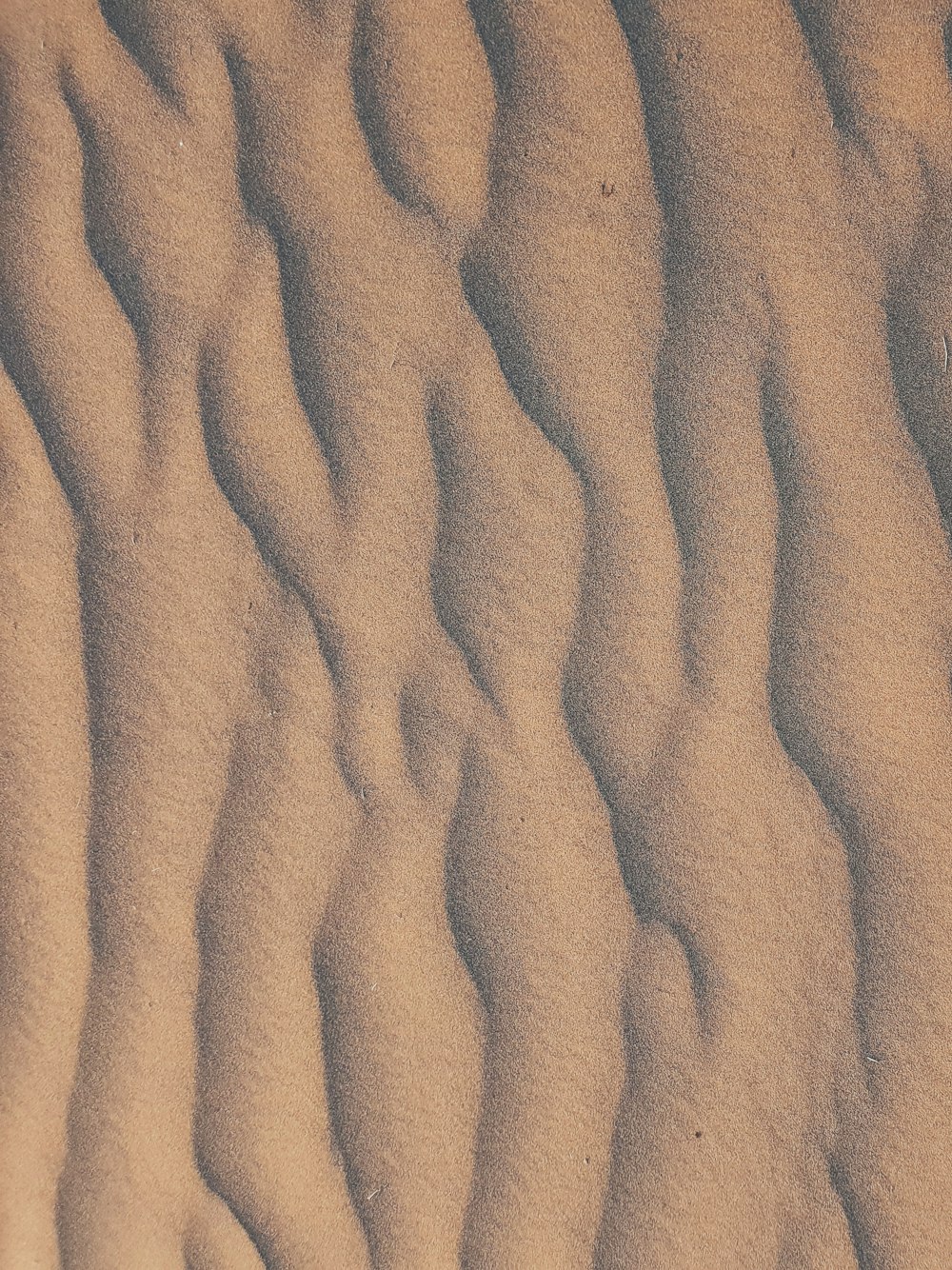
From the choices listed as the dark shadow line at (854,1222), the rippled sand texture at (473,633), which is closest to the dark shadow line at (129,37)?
the rippled sand texture at (473,633)

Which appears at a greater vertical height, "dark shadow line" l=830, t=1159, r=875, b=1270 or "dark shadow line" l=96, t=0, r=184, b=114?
"dark shadow line" l=96, t=0, r=184, b=114

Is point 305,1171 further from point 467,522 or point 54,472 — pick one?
point 54,472

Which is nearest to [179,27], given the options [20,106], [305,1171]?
[20,106]

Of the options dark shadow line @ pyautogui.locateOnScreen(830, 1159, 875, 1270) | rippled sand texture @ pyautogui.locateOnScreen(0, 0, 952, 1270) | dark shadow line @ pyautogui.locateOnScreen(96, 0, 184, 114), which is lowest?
dark shadow line @ pyautogui.locateOnScreen(830, 1159, 875, 1270)

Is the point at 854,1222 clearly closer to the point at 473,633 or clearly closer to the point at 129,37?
the point at 473,633

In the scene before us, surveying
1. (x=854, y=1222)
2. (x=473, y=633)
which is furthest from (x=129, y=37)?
(x=854, y=1222)

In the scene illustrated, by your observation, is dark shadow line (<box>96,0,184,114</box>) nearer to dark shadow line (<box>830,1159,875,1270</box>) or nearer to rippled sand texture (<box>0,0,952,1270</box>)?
rippled sand texture (<box>0,0,952,1270</box>)

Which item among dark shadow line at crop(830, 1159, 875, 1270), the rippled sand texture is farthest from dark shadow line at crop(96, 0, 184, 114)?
dark shadow line at crop(830, 1159, 875, 1270)

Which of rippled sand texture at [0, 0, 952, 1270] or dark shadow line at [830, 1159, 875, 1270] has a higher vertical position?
rippled sand texture at [0, 0, 952, 1270]
